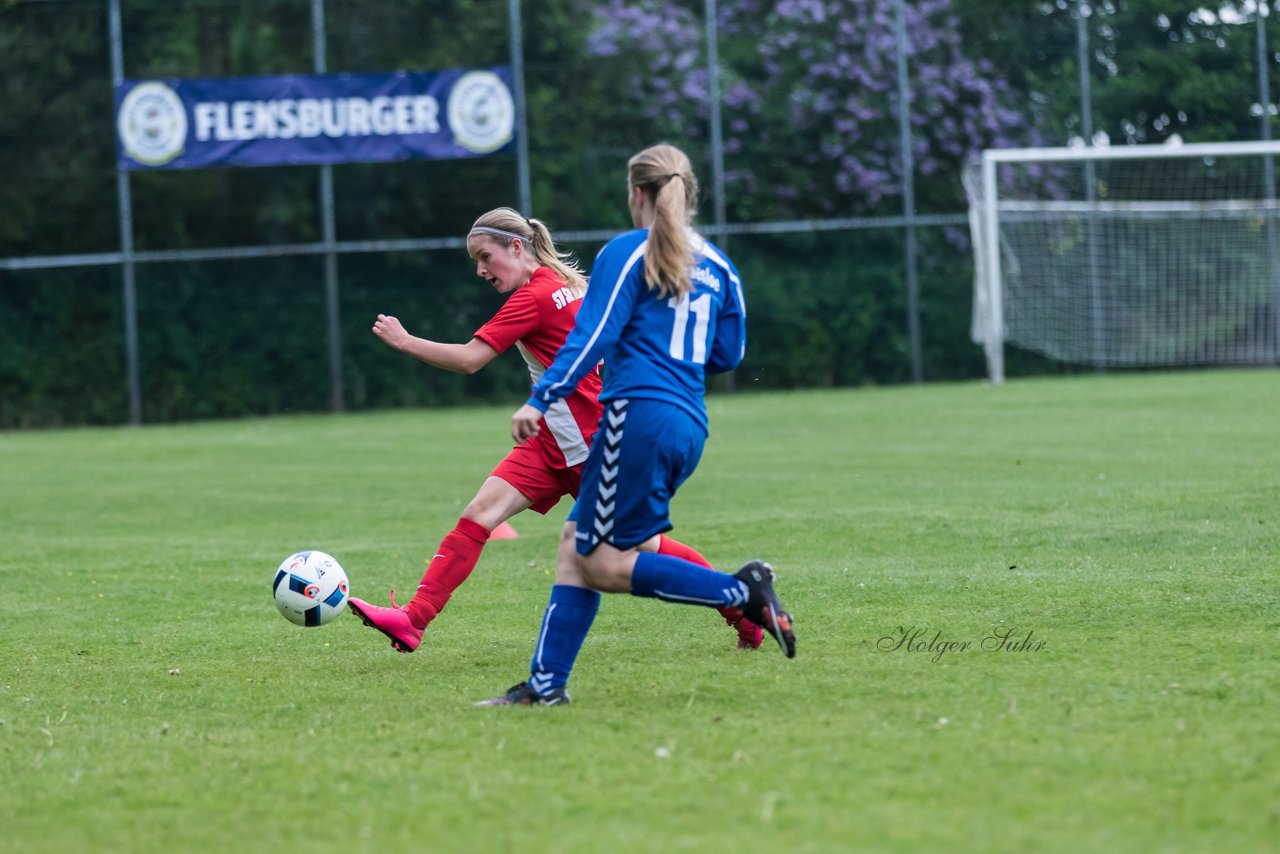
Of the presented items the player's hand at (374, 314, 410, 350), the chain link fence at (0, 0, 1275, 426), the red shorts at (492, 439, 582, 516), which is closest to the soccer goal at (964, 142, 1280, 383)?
the chain link fence at (0, 0, 1275, 426)

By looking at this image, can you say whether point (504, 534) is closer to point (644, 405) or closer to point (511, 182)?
point (644, 405)

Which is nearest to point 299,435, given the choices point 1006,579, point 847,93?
point 847,93

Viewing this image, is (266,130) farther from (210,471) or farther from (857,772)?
(857,772)

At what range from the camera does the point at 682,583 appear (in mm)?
5004

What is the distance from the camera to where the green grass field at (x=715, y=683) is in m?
3.80

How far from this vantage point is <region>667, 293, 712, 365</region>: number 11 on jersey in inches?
197

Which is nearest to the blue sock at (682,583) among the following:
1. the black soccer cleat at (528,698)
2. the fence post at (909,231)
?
the black soccer cleat at (528,698)

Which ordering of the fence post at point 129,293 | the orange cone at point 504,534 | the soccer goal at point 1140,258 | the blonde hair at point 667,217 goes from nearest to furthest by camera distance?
the blonde hair at point 667,217
the orange cone at point 504,534
the fence post at point 129,293
the soccer goal at point 1140,258

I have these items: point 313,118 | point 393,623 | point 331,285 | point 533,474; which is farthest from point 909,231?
point 393,623

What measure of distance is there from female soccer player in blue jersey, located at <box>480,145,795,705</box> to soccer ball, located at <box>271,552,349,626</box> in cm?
152

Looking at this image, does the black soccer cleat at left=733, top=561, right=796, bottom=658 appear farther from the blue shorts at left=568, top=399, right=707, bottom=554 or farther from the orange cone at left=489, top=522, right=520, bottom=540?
the orange cone at left=489, top=522, right=520, bottom=540

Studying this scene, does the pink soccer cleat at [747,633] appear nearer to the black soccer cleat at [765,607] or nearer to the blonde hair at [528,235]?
the black soccer cleat at [765,607]

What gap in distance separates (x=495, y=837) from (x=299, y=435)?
15.8 metres

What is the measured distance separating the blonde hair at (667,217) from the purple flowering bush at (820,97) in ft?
60.7
